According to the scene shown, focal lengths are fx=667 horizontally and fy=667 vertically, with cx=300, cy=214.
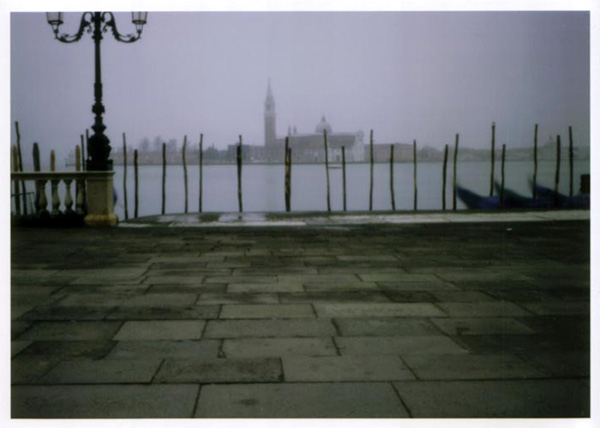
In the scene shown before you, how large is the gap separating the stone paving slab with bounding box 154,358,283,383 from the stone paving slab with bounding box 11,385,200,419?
0.37 ft

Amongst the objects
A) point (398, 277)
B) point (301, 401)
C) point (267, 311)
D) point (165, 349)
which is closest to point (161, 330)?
point (165, 349)

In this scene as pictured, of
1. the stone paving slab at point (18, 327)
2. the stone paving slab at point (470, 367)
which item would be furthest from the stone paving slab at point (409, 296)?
the stone paving slab at point (18, 327)

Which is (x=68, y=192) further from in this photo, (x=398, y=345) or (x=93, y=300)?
(x=398, y=345)

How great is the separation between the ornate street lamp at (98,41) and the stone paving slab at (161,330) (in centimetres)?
694

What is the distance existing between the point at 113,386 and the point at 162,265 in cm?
349

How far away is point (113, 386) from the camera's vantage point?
2754 millimetres

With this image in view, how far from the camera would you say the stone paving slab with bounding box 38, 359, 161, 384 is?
283 cm

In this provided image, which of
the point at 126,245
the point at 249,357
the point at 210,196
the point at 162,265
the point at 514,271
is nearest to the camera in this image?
the point at 249,357

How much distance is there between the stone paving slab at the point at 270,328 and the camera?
3.59 meters

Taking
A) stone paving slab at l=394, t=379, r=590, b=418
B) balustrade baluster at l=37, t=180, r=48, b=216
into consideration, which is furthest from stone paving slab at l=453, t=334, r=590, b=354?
balustrade baluster at l=37, t=180, r=48, b=216

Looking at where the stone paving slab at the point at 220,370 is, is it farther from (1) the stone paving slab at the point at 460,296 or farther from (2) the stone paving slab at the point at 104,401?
(1) the stone paving slab at the point at 460,296

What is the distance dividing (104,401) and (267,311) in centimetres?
166
